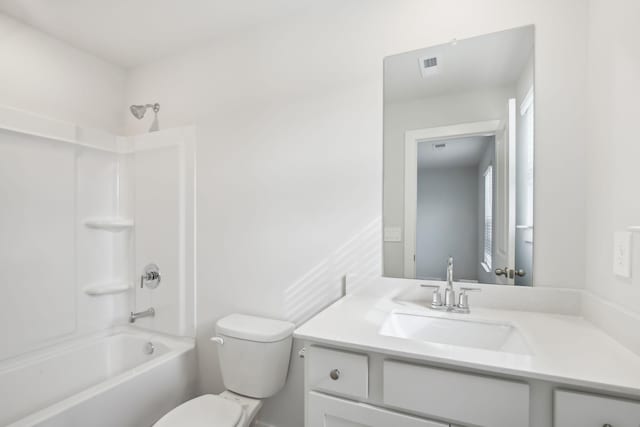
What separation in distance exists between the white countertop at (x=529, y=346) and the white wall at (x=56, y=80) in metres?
2.22

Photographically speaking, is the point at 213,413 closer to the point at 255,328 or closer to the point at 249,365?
the point at 249,365

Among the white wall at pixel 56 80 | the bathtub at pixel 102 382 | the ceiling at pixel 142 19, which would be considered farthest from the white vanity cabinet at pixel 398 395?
the white wall at pixel 56 80

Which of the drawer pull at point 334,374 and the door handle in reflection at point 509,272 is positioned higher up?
the door handle in reflection at point 509,272

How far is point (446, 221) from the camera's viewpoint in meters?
1.48

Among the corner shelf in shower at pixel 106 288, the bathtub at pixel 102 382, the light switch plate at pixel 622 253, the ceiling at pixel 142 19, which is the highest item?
the ceiling at pixel 142 19

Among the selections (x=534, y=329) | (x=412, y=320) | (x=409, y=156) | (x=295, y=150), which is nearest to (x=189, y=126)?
(x=295, y=150)

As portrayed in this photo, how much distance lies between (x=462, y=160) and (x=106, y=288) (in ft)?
7.82

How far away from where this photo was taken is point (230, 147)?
76.7 inches

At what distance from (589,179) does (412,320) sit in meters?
0.89

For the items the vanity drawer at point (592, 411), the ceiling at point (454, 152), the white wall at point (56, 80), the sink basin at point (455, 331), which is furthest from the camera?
the white wall at point (56, 80)

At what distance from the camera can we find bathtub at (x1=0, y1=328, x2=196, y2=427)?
1413 millimetres

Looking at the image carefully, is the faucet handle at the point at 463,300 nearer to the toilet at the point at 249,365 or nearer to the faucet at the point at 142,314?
the toilet at the point at 249,365

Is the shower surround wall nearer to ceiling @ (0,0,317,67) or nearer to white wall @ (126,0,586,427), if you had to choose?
white wall @ (126,0,586,427)

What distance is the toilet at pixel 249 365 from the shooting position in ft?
4.95
